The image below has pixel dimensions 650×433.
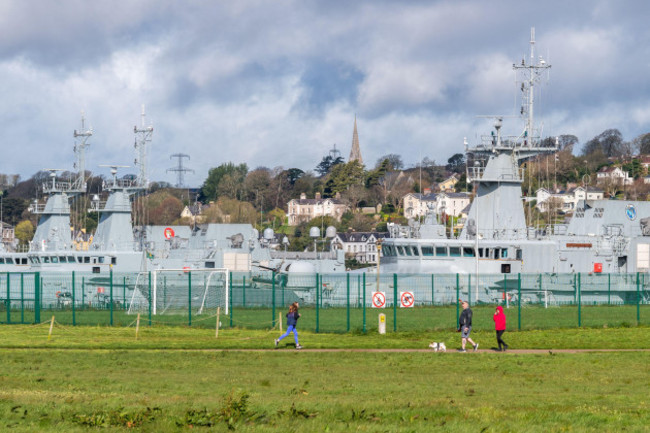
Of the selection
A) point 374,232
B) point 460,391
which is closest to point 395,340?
point 460,391

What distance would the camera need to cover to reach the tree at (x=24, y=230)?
15876 cm

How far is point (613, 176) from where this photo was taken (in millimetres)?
171500

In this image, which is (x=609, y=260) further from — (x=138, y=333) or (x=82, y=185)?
(x=82, y=185)

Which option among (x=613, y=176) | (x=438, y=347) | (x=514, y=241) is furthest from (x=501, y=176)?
(x=613, y=176)

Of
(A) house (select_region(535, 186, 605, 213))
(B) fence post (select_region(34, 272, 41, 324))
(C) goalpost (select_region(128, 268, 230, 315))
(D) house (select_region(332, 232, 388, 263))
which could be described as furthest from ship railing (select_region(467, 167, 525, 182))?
(A) house (select_region(535, 186, 605, 213))

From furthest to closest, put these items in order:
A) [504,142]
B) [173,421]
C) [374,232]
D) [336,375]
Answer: [374,232], [504,142], [336,375], [173,421]

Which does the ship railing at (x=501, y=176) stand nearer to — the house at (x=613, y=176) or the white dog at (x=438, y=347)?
the white dog at (x=438, y=347)

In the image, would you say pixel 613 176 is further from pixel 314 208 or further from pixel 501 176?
pixel 501 176

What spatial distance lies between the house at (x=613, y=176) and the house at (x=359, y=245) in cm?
4593

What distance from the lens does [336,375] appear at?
2453 centimetres

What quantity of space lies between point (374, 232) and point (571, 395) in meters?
134

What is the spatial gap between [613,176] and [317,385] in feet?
520

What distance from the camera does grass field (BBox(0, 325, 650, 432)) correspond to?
1664cm

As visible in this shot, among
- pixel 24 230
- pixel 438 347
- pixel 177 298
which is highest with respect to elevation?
pixel 24 230
